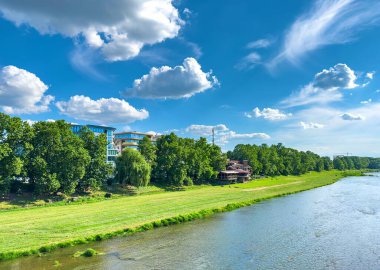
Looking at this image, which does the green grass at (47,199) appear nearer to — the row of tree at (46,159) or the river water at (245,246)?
the row of tree at (46,159)

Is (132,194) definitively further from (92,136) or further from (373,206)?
(373,206)

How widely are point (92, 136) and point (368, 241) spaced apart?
61.4 meters

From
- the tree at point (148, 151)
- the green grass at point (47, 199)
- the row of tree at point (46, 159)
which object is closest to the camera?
the green grass at point (47, 199)

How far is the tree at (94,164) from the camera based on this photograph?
7450 centimetres

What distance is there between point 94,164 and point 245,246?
5126 centimetres

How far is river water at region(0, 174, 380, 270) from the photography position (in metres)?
27.3

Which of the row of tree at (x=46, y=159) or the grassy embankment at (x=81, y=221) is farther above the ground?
the row of tree at (x=46, y=159)

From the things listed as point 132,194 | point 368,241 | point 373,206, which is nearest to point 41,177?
point 132,194

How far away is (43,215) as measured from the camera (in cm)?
4903

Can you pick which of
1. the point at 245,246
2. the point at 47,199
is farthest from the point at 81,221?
the point at 47,199

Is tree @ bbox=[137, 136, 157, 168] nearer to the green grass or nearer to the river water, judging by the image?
the green grass

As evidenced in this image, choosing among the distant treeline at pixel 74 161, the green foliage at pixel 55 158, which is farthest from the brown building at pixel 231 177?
the green foliage at pixel 55 158

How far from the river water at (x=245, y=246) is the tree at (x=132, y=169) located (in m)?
38.6

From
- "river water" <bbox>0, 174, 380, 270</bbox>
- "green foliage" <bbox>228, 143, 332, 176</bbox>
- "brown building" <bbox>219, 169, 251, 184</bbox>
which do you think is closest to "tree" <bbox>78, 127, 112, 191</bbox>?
"river water" <bbox>0, 174, 380, 270</bbox>
